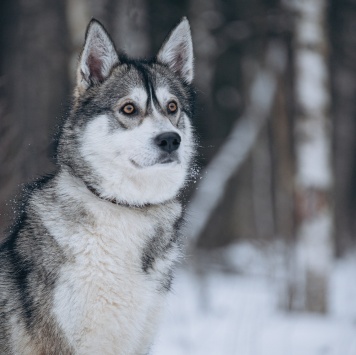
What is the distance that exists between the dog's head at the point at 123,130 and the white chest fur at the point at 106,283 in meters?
0.18

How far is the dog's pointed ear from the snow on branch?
15.5 feet

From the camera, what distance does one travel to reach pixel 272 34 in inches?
441

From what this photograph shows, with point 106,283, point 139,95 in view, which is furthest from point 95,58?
point 106,283

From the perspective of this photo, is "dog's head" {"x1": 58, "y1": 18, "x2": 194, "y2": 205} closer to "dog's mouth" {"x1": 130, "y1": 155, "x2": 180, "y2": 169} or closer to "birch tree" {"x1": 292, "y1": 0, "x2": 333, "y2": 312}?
"dog's mouth" {"x1": 130, "y1": 155, "x2": 180, "y2": 169}

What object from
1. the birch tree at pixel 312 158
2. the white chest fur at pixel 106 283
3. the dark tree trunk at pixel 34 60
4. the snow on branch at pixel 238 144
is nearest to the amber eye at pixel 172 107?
the white chest fur at pixel 106 283

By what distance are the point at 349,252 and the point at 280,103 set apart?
17.2ft

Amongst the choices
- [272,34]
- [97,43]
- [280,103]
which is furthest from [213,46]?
[97,43]

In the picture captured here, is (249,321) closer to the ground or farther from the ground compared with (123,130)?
closer to the ground

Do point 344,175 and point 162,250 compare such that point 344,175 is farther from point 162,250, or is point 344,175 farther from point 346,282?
point 162,250

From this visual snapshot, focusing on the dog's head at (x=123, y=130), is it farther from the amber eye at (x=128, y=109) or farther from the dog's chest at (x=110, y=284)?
the dog's chest at (x=110, y=284)

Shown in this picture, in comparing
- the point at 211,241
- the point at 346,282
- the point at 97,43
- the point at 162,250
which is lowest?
the point at 211,241

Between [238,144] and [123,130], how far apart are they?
8770 millimetres

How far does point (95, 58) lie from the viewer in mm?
4066

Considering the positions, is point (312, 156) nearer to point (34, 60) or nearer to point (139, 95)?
point (139, 95)
